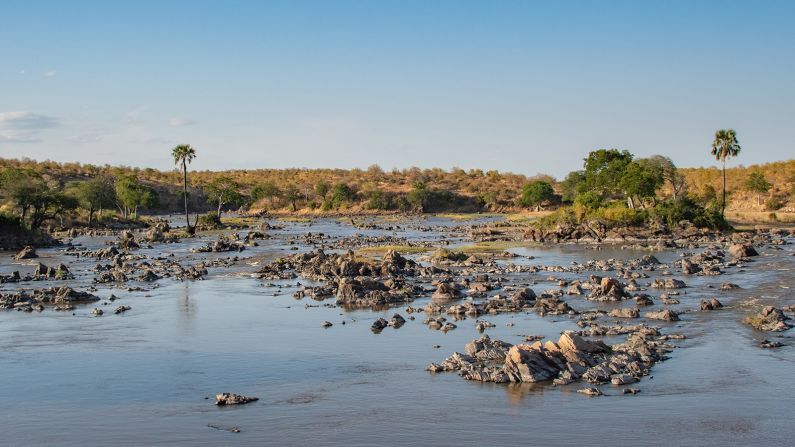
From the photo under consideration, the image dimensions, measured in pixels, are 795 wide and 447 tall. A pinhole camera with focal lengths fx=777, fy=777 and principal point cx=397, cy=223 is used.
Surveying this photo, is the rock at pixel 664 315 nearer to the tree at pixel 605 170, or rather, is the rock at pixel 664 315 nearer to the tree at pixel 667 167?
the tree at pixel 605 170

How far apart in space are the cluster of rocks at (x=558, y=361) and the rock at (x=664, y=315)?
5.31 m

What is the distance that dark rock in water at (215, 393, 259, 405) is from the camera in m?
21.0

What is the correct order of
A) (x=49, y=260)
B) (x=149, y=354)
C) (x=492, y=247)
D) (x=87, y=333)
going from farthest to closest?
(x=492, y=247) → (x=49, y=260) → (x=87, y=333) → (x=149, y=354)

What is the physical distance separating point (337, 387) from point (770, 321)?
1728 centimetres

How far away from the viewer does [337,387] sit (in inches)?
895

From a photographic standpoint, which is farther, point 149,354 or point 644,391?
point 149,354

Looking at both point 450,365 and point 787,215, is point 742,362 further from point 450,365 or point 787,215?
point 787,215

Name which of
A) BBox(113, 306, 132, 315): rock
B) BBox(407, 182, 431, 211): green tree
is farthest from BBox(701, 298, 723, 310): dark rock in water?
BBox(407, 182, 431, 211): green tree

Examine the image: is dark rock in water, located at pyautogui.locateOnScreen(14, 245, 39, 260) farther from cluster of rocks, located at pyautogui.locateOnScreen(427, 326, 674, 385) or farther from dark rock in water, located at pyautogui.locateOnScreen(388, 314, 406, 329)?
cluster of rocks, located at pyautogui.locateOnScreen(427, 326, 674, 385)

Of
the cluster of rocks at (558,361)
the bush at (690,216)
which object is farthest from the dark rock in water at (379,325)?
the bush at (690,216)

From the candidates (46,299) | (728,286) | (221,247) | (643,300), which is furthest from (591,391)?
(221,247)

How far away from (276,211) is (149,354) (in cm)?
13142

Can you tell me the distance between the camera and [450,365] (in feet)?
78.7

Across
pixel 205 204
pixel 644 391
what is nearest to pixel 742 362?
pixel 644 391
